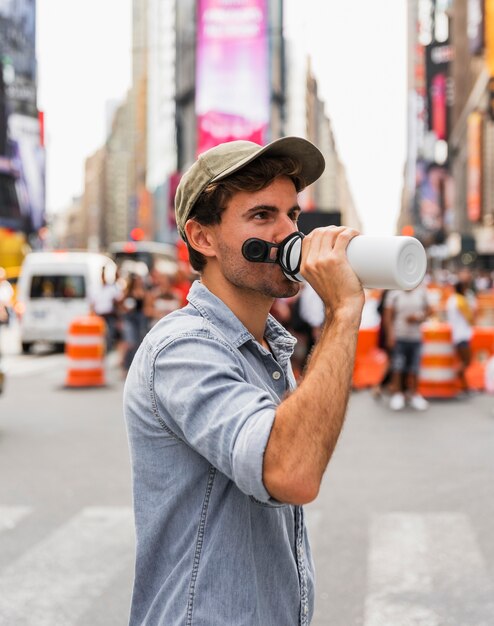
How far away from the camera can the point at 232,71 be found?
6769 centimetres

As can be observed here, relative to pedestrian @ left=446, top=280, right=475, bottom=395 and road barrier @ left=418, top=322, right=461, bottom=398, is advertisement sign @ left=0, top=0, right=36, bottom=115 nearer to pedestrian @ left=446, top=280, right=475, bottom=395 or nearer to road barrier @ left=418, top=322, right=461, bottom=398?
road barrier @ left=418, top=322, right=461, bottom=398

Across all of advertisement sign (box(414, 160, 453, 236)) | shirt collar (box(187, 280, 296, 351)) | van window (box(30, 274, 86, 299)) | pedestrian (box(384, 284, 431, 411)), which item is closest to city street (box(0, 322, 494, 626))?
pedestrian (box(384, 284, 431, 411))

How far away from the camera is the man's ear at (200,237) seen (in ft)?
6.74

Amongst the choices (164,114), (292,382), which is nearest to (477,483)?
(292,382)

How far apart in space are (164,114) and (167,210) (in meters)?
19.2

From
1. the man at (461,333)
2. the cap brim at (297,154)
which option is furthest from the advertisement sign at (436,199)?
the cap brim at (297,154)

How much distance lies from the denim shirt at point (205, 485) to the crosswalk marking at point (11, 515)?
14.8 feet

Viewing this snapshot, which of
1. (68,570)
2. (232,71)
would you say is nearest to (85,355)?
(68,570)

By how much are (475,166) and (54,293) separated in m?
45.4

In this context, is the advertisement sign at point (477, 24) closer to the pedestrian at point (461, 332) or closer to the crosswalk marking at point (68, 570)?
the pedestrian at point (461, 332)

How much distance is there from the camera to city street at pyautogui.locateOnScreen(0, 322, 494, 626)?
15.6ft

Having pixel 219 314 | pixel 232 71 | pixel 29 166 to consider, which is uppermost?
pixel 232 71

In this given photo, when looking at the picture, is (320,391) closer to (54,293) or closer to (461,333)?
(461,333)

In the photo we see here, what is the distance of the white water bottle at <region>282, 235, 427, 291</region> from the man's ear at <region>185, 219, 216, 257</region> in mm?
380
